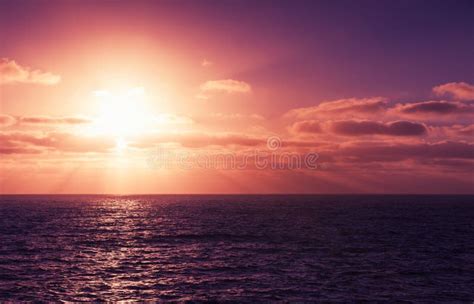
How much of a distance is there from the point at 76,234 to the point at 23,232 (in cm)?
1073

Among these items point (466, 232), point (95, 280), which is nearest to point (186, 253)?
point (95, 280)

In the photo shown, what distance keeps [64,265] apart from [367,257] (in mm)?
37146

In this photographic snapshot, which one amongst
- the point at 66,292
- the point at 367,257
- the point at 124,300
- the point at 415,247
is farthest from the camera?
the point at 415,247

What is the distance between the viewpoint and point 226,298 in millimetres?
33844

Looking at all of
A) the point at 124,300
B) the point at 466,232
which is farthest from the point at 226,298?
the point at 466,232

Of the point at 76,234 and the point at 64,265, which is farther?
the point at 76,234

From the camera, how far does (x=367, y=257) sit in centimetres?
5188

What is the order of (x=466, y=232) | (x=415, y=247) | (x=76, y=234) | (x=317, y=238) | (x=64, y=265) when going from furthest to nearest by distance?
(x=466, y=232) → (x=76, y=234) → (x=317, y=238) → (x=415, y=247) → (x=64, y=265)

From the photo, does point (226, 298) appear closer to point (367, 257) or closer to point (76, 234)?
point (367, 257)

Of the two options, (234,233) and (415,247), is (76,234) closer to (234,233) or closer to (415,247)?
(234,233)

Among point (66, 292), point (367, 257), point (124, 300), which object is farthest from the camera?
point (367, 257)

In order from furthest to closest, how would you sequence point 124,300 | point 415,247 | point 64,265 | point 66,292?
point 415,247, point 64,265, point 66,292, point 124,300

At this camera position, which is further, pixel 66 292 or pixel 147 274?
pixel 147 274

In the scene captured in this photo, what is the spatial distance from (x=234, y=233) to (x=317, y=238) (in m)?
16.2
